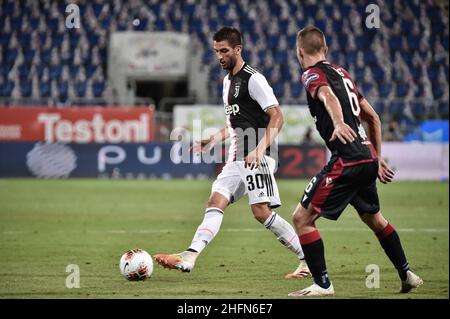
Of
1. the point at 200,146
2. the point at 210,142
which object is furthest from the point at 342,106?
the point at 200,146

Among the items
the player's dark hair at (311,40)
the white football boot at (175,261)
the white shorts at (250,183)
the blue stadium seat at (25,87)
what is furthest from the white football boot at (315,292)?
the blue stadium seat at (25,87)

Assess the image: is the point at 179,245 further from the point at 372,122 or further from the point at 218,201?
the point at 372,122

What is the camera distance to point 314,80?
7527mm

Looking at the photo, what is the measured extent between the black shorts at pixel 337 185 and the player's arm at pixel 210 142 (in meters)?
2.00

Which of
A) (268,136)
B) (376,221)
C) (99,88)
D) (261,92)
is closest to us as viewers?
(376,221)

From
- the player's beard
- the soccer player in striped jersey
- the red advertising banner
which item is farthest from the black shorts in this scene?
the red advertising banner

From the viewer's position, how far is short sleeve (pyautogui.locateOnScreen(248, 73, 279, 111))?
28.1 feet

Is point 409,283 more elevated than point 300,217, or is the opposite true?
point 300,217

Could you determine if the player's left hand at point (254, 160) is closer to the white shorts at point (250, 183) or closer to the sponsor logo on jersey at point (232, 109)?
the white shorts at point (250, 183)

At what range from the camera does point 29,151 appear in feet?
88.6

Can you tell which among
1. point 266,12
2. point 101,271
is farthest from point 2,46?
point 101,271

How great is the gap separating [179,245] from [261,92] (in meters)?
3.74

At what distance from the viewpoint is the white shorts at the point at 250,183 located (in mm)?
8867

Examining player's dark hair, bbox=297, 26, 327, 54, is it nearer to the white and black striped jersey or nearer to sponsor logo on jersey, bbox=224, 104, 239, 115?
the white and black striped jersey
